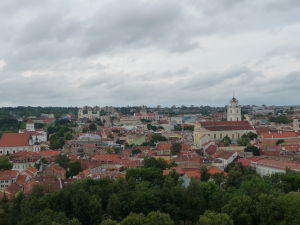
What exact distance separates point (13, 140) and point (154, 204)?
54.9 m

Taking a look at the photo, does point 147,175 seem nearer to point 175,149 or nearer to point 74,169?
point 74,169

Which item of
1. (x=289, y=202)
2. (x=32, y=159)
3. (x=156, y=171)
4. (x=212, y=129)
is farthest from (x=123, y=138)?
(x=289, y=202)

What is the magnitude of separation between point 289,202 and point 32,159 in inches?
1663

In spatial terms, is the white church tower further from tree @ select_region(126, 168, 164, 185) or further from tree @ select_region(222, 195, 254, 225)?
tree @ select_region(222, 195, 254, 225)

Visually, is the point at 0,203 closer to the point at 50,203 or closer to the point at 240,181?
the point at 50,203

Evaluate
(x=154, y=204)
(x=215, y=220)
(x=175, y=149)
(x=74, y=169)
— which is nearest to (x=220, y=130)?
(x=175, y=149)

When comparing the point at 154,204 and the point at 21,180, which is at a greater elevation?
the point at 154,204

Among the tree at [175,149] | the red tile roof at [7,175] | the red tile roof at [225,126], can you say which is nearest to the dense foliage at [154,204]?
the red tile roof at [7,175]

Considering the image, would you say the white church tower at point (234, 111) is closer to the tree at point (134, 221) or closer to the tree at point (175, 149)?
the tree at point (175, 149)

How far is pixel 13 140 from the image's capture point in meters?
79.7

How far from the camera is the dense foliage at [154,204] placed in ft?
87.4

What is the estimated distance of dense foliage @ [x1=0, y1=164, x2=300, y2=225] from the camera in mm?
26625

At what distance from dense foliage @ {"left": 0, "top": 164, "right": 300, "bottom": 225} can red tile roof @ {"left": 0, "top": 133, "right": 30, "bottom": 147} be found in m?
48.1

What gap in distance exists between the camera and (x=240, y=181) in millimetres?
36719
